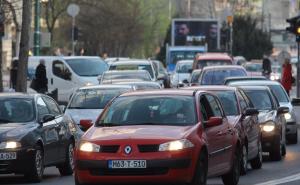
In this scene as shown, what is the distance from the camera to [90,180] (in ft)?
42.3

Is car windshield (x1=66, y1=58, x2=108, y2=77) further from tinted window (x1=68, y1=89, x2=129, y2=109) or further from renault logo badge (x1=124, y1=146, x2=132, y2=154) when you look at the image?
renault logo badge (x1=124, y1=146, x2=132, y2=154)

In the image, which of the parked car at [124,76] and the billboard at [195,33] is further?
the billboard at [195,33]

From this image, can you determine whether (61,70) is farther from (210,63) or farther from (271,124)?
(271,124)

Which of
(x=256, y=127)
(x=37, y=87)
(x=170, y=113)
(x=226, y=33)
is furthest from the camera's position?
(x=226, y=33)

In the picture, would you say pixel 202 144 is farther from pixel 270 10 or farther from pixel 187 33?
pixel 270 10

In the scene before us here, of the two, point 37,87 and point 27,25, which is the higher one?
point 27,25

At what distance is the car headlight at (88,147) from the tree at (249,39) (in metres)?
73.7

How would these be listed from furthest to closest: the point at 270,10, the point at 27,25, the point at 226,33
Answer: the point at 270,10
the point at 226,33
the point at 27,25

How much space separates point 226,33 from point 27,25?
150ft

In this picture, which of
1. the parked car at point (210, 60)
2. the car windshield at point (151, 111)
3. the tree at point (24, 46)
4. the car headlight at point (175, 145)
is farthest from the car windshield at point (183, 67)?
the car headlight at point (175, 145)

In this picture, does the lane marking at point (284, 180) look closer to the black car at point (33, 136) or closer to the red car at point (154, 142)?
the red car at point (154, 142)

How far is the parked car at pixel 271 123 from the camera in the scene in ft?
66.6

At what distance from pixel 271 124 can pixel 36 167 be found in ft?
18.3

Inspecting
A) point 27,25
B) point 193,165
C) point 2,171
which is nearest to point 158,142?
point 193,165
